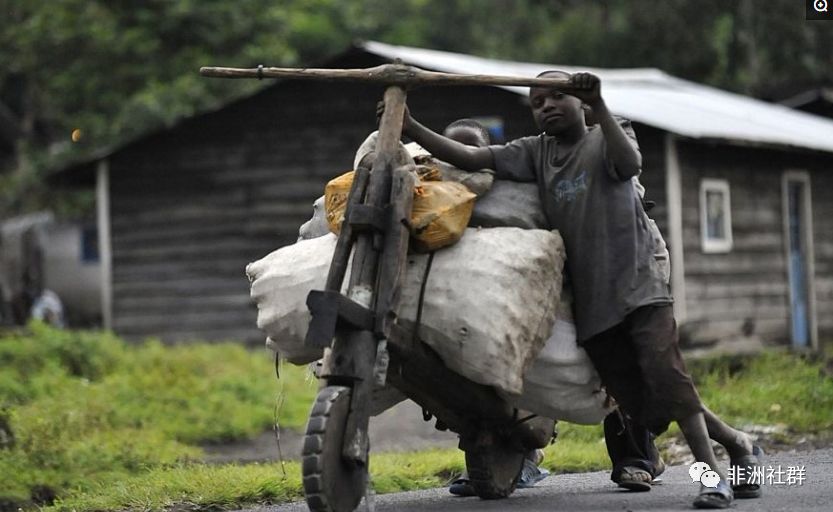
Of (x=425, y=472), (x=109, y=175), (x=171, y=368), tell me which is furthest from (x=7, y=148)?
(x=425, y=472)

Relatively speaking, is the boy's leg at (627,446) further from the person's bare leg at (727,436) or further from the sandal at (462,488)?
the sandal at (462,488)

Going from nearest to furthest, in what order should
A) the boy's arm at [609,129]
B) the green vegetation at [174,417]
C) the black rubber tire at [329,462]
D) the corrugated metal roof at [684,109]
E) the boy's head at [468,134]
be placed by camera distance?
the black rubber tire at [329,462]
the boy's arm at [609,129]
the boy's head at [468,134]
the green vegetation at [174,417]
the corrugated metal roof at [684,109]

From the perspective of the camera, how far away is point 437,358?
5.86 m

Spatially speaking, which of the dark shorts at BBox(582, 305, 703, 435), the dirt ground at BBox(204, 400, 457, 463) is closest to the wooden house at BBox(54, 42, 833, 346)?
the dirt ground at BBox(204, 400, 457, 463)

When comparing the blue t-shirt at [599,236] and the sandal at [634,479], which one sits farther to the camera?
the sandal at [634,479]

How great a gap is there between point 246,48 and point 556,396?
2446 centimetres

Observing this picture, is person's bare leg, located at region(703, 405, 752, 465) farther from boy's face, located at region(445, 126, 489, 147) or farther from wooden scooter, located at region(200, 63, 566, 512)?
boy's face, located at region(445, 126, 489, 147)

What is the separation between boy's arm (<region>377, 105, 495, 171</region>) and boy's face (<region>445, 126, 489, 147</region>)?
2.33 feet

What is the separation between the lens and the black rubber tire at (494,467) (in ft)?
21.1

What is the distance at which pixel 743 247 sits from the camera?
18.0 metres

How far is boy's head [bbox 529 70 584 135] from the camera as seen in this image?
245 inches

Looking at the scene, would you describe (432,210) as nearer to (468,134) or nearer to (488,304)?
(488,304)

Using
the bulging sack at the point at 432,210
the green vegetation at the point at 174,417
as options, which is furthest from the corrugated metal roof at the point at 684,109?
the bulging sack at the point at 432,210

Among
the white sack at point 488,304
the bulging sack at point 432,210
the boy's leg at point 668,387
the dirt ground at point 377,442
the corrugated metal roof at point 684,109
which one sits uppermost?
the corrugated metal roof at point 684,109
